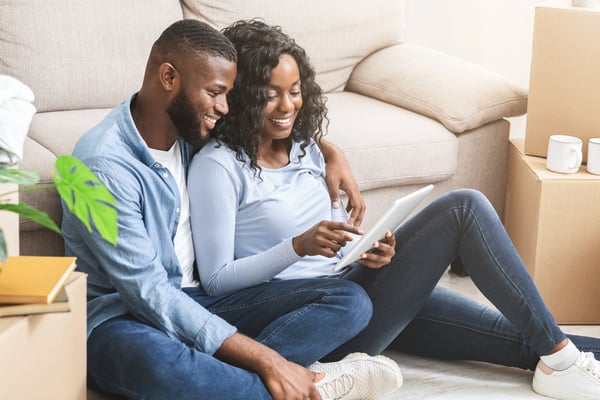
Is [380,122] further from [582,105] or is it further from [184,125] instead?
[184,125]

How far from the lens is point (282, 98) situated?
186cm

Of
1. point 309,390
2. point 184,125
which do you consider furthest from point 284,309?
point 184,125

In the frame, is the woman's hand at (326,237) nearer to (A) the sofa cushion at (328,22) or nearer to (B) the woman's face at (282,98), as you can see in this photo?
(B) the woman's face at (282,98)

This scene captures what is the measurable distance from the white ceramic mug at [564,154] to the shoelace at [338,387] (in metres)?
0.85

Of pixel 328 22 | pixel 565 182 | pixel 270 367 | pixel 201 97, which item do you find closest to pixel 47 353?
pixel 270 367

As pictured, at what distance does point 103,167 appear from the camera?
63.8 inches

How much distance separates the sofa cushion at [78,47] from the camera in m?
2.39

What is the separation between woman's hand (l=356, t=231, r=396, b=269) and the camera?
181cm

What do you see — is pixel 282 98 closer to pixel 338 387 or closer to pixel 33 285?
pixel 338 387

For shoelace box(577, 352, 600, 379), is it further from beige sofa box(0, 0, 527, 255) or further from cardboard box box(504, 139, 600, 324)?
beige sofa box(0, 0, 527, 255)

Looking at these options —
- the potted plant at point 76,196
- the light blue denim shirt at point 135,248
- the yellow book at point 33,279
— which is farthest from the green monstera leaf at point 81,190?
the light blue denim shirt at point 135,248

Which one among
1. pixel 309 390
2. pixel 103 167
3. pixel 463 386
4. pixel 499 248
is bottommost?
pixel 463 386

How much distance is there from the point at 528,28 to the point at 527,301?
180 cm

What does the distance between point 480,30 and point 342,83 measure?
0.84 metres
